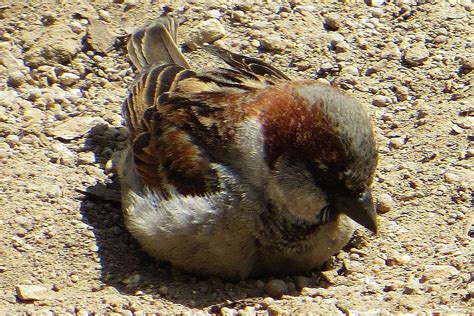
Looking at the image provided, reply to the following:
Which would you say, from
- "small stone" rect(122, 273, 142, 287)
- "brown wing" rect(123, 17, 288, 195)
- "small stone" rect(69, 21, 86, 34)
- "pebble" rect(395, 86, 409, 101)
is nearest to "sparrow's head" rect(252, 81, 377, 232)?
"brown wing" rect(123, 17, 288, 195)

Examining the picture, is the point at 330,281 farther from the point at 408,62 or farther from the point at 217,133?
the point at 408,62

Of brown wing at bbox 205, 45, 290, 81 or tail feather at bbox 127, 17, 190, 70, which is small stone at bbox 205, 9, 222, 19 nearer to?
tail feather at bbox 127, 17, 190, 70

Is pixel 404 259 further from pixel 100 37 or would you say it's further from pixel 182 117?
pixel 100 37

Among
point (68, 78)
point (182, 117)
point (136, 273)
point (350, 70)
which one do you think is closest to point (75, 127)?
point (68, 78)

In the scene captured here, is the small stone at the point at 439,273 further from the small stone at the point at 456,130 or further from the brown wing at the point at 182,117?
the small stone at the point at 456,130

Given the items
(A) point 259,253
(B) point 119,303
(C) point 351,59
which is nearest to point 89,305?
(B) point 119,303

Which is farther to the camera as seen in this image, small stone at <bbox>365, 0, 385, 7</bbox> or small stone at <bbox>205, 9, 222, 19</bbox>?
small stone at <bbox>365, 0, 385, 7</bbox>

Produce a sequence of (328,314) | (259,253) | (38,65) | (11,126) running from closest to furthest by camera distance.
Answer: (328,314) → (259,253) → (11,126) → (38,65)
